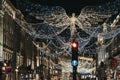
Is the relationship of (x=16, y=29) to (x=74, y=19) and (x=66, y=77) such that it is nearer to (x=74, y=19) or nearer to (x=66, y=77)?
(x=74, y=19)

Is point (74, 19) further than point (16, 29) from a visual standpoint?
No

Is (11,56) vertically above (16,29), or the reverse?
(16,29)

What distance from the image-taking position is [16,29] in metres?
84.0

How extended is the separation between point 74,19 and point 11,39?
41172 mm

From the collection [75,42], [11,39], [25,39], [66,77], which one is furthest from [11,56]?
[66,77]

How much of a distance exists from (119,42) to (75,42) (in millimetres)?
68972

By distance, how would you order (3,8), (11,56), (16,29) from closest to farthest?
(3,8) < (11,56) < (16,29)

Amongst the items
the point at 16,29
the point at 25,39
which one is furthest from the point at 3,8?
the point at 25,39

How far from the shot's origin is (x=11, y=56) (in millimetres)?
76312

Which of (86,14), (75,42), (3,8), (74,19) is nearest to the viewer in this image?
(75,42)

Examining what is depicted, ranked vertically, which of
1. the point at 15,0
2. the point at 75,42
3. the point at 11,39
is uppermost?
the point at 15,0

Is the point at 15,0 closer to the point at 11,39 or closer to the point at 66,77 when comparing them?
the point at 11,39

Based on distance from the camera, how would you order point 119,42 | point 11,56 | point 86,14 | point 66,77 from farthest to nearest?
1. point 66,77
2. point 119,42
3. point 11,56
4. point 86,14

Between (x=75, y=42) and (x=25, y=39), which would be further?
(x=25, y=39)
